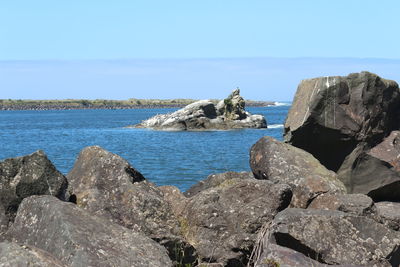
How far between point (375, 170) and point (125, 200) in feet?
26.3

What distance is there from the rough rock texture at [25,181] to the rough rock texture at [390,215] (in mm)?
6545

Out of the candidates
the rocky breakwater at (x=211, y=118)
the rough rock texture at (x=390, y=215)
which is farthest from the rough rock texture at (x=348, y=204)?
the rocky breakwater at (x=211, y=118)

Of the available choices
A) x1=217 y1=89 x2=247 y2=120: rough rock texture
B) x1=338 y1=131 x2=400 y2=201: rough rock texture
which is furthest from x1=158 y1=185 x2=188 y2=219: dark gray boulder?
x1=217 y1=89 x2=247 y2=120: rough rock texture

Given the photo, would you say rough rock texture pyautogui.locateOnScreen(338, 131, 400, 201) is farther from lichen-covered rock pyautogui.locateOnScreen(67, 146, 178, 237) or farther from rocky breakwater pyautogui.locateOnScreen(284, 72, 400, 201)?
lichen-covered rock pyautogui.locateOnScreen(67, 146, 178, 237)

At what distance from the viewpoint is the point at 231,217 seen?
1171 cm

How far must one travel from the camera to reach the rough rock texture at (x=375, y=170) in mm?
16281

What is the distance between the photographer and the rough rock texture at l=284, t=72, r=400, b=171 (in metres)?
16.4

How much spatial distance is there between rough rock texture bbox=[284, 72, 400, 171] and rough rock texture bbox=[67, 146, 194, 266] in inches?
231

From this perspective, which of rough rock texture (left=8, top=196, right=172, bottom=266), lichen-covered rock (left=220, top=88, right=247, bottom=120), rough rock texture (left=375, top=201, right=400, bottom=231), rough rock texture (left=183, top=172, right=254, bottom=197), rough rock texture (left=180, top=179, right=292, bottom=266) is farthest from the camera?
lichen-covered rock (left=220, top=88, right=247, bottom=120)

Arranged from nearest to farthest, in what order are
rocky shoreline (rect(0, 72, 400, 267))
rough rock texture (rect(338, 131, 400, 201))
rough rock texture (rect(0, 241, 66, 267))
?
1. rough rock texture (rect(0, 241, 66, 267))
2. rocky shoreline (rect(0, 72, 400, 267))
3. rough rock texture (rect(338, 131, 400, 201))

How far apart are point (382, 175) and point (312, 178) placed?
374 cm

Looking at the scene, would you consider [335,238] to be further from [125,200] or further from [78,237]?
[78,237]

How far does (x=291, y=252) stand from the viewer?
8977 millimetres

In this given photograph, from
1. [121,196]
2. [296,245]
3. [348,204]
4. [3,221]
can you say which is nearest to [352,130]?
[348,204]
